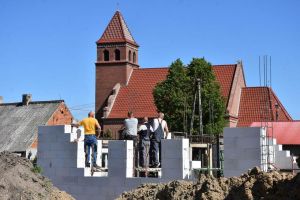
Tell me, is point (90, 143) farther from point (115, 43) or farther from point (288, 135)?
point (115, 43)

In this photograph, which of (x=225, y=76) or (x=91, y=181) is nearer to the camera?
(x=91, y=181)

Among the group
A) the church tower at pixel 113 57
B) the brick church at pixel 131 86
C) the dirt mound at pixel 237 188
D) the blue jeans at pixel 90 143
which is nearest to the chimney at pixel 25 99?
the brick church at pixel 131 86

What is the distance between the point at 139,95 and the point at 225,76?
370 inches

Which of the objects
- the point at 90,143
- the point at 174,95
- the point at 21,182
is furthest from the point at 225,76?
the point at 21,182

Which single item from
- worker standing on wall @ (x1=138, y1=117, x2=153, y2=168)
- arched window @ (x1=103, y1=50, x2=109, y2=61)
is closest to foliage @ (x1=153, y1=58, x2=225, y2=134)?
arched window @ (x1=103, y1=50, x2=109, y2=61)

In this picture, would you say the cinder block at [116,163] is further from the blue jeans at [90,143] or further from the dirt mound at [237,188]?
the dirt mound at [237,188]

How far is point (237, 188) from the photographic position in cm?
1128

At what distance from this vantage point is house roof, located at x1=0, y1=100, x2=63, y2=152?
4819 cm

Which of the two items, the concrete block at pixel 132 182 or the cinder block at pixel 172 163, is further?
the concrete block at pixel 132 182

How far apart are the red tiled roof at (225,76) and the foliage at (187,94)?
1355cm

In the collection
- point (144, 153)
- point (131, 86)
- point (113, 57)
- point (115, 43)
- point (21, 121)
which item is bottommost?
point (144, 153)

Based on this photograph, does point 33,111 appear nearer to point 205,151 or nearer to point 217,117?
point 217,117

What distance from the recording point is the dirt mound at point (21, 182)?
1355 centimetres

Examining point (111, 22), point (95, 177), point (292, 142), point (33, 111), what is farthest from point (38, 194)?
point (111, 22)
